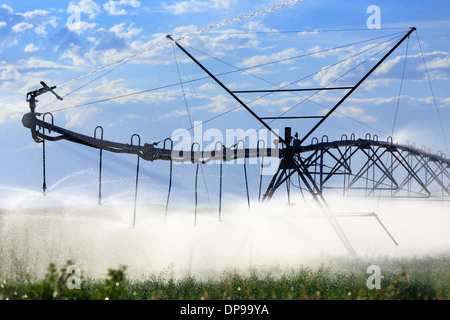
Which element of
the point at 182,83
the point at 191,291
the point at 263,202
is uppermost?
the point at 182,83

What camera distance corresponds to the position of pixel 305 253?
20.1 meters

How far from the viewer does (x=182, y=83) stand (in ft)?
53.3

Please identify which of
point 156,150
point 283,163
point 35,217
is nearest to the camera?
point 156,150

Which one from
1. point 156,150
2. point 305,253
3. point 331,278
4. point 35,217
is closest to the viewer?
point 331,278

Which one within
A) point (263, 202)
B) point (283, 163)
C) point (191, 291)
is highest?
point (283, 163)

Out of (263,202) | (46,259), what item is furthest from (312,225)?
(46,259)
